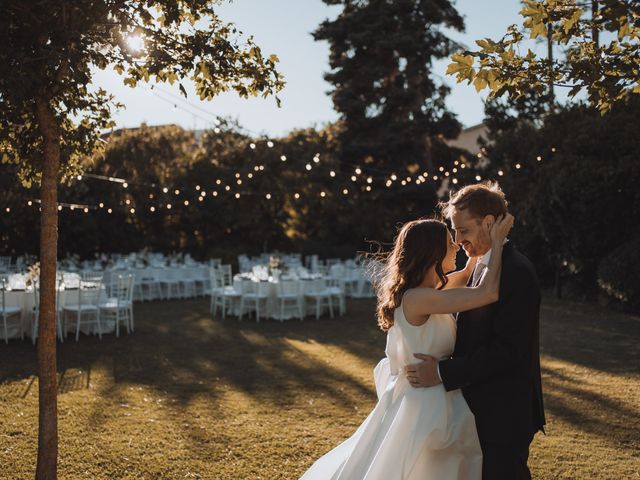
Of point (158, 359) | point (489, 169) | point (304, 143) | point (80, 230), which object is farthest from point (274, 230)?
point (158, 359)

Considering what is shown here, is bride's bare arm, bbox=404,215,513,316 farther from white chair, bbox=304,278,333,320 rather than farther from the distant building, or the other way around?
the distant building

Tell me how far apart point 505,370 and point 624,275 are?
12.1 m

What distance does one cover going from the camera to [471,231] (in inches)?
109

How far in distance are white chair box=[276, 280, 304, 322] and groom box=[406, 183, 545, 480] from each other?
33.5ft

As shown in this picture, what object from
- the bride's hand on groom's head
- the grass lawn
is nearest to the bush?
the grass lawn

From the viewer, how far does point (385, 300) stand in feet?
9.53

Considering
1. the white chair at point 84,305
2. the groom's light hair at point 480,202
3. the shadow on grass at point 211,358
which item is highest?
the groom's light hair at point 480,202

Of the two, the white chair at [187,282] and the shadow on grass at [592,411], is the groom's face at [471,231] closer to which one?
the shadow on grass at [592,411]

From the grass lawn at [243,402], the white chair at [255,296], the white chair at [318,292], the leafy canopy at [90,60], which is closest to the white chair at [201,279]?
the white chair at [255,296]

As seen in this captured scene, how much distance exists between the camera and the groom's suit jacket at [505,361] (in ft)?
8.39

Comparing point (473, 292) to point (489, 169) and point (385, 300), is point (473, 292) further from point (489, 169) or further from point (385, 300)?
point (489, 169)

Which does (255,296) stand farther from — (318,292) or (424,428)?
(424,428)

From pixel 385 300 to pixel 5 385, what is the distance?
19.6 feet

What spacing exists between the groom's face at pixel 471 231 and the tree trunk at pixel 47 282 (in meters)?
2.28
